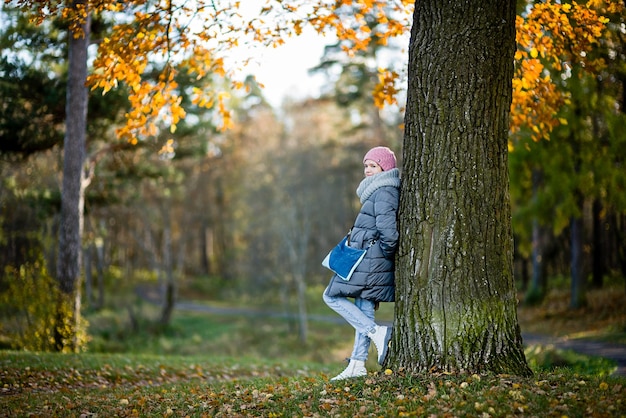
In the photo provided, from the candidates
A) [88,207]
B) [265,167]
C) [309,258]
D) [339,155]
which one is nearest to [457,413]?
[88,207]

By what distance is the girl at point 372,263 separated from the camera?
553 cm

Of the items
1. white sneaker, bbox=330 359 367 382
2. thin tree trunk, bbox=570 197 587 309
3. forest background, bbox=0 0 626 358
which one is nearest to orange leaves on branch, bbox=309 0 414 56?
forest background, bbox=0 0 626 358

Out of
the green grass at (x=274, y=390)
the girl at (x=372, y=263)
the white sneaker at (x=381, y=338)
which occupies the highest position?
the girl at (x=372, y=263)

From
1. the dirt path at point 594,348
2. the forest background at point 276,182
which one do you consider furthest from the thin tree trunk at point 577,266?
the dirt path at point 594,348

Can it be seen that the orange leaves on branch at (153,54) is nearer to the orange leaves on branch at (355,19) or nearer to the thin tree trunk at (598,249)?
the orange leaves on branch at (355,19)

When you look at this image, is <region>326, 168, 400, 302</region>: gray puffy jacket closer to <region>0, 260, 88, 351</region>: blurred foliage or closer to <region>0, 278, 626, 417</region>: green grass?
<region>0, 278, 626, 417</region>: green grass

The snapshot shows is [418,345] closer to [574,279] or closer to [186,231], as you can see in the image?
[574,279]

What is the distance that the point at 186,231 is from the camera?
29.4m

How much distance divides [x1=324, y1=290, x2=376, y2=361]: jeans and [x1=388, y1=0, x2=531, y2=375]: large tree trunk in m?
0.35

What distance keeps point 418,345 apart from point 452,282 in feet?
2.05

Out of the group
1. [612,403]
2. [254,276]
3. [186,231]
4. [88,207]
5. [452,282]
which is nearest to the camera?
[612,403]

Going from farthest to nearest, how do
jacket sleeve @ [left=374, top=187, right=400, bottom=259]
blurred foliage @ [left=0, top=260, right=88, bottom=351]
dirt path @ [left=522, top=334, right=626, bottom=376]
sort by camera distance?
blurred foliage @ [left=0, top=260, right=88, bottom=351] → dirt path @ [left=522, top=334, right=626, bottom=376] → jacket sleeve @ [left=374, top=187, right=400, bottom=259]

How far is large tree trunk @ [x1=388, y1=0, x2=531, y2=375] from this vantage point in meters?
5.12

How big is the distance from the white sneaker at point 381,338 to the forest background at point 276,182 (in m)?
4.10
